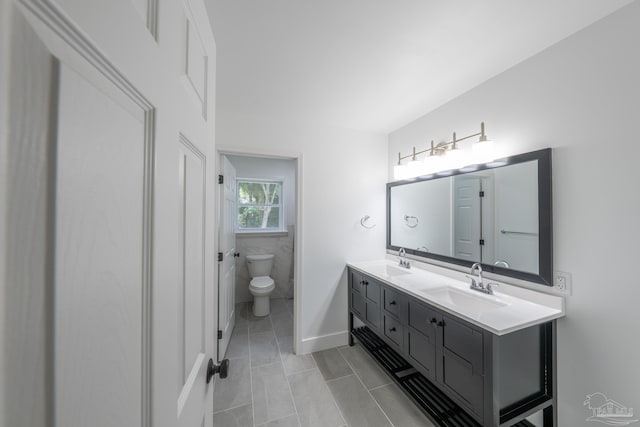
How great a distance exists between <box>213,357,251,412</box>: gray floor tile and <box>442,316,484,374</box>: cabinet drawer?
1450 millimetres

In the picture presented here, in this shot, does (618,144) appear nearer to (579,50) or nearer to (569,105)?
(569,105)

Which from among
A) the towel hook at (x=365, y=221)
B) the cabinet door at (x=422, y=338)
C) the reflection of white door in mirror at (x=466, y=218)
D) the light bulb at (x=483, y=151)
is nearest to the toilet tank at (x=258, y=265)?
the towel hook at (x=365, y=221)

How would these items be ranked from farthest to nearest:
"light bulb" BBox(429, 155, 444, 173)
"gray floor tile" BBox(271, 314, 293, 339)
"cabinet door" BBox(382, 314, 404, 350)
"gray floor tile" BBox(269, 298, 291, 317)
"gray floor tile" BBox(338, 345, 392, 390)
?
"gray floor tile" BBox(269, 298, 291, 317)
"gray floor tile" BBox(271, 314, 293, 339)
"light bulb" BBox(429, 155, 444, 173)
"gray floor tile" BBox(338, 345, 392, 390)
"cabinet door" BBox(382, 314, 404, 350)

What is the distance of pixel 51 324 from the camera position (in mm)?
214

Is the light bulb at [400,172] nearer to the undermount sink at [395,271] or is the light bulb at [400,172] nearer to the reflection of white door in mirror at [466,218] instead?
the reflection of white door in mirror at [466,218]

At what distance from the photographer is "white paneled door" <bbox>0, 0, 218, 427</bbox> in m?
0.19

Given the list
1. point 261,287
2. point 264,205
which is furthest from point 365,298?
point 264,205

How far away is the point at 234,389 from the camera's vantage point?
1811 millimetres

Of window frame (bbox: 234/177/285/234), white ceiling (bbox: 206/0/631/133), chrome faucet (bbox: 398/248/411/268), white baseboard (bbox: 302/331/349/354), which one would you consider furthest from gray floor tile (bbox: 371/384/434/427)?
window frame (bbox: 234/177/285/234)

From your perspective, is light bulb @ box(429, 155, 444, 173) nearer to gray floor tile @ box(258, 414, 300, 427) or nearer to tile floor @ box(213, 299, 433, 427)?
tile floor @ box(213, 299, 433, 427)

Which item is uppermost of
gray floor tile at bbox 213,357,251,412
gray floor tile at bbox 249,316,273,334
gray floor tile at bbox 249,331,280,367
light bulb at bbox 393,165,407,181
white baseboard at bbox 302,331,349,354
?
light bulb at bbox 393,165,407,181

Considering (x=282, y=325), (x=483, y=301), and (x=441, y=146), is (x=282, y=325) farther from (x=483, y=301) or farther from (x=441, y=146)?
(x=441, y=146)

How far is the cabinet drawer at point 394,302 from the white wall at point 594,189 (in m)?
0.85

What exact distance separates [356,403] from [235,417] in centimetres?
83
